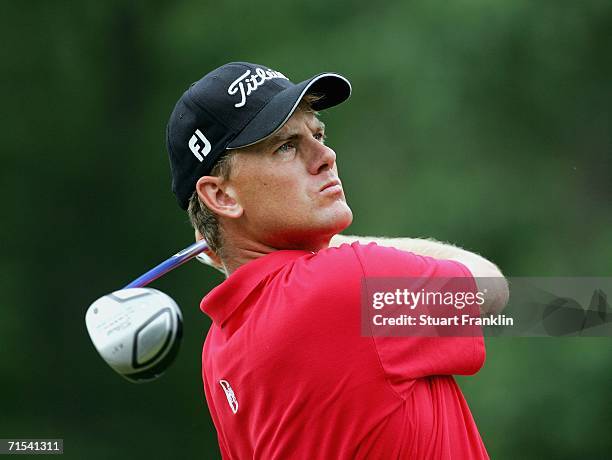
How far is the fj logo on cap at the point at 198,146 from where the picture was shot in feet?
7.70

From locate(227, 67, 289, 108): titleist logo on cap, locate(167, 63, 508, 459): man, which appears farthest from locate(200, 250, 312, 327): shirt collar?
locate(227, 67, 289, 108): titleist logo on cap

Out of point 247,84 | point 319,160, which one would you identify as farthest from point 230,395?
point 247,84

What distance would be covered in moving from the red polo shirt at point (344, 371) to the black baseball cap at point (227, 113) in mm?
311

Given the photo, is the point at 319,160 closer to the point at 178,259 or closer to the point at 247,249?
the point at 247,249

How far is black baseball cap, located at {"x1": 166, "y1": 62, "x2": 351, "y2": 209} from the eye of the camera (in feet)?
7.55

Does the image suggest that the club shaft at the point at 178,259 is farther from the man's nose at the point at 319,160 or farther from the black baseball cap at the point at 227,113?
the man's nose at the point at 319,160

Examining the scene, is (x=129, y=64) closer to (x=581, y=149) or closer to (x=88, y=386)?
(x=88, y=386)

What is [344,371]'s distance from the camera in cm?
209

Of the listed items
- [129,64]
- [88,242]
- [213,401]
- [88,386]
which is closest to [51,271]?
[88,242]

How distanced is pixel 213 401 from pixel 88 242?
5389 mm

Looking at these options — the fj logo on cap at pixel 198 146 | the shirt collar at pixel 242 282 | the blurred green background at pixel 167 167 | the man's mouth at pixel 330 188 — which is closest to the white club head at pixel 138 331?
the shirt collar at pixel 242 282

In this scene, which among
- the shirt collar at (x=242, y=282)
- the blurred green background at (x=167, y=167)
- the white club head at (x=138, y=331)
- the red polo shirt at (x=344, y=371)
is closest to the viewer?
the red polo shirt at (x=344, y=371)

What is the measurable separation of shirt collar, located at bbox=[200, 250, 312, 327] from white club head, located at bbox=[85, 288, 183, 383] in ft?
0.78

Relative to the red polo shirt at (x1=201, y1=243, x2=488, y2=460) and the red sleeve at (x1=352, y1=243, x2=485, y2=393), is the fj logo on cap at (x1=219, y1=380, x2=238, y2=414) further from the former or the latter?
the red sleeve at (x1=352, y1=243, x2=485, y2=393)
